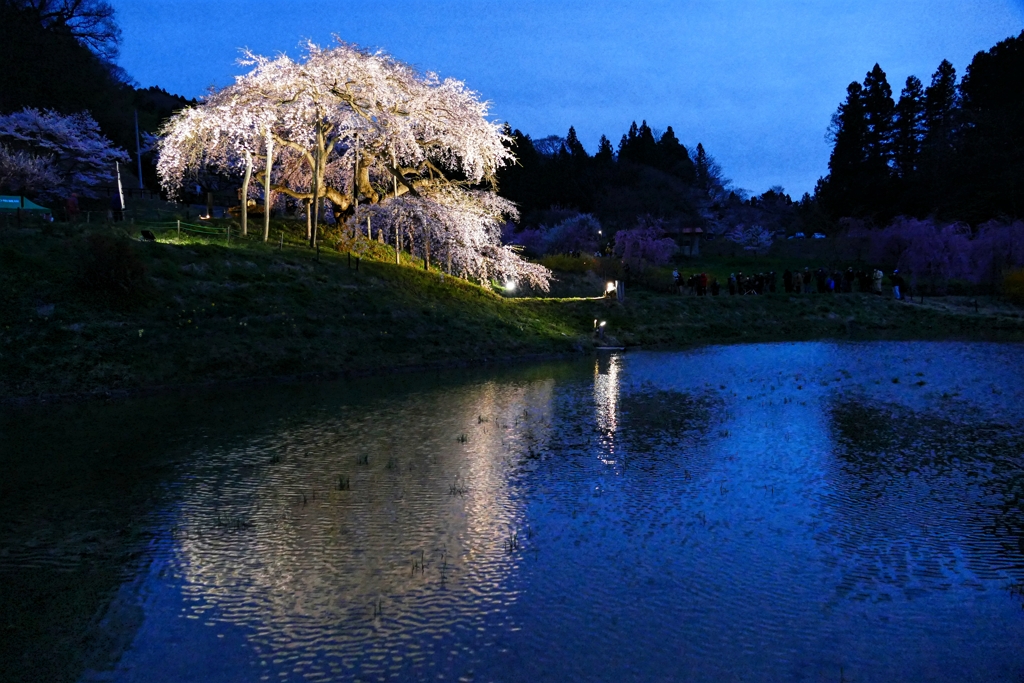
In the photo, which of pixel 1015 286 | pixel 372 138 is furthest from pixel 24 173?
pixel 1015 286

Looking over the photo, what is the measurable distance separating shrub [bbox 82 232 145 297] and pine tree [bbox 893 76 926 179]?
9945 centimetres

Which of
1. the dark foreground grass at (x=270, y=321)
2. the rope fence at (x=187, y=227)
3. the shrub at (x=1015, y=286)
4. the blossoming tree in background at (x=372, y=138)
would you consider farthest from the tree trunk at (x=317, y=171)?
the shrub at (x=1015, y=286)

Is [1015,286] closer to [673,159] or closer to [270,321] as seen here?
[270,321]

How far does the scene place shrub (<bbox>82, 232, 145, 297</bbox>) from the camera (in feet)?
83.8

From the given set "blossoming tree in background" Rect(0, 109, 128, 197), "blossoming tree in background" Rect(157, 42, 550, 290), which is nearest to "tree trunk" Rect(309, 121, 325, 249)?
"blossoming tree in background" Rect(157, 42, 550, 290)

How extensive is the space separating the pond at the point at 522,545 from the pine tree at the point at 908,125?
97277 millimetres

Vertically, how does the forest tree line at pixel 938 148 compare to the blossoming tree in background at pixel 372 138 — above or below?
above

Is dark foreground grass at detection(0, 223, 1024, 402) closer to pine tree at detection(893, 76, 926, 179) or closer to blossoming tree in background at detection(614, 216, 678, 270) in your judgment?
blossoming tree in background at detection(614, 216, 678, 270)

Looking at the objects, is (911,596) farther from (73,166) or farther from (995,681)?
(73,166)

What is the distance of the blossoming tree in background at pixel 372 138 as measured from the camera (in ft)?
124

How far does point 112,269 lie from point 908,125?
104 metres

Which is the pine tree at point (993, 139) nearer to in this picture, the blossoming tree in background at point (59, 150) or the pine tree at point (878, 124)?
the pine tree at point (878, 124)

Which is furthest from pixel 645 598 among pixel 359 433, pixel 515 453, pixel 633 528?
pixel 359 433

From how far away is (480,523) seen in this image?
9336 mm
